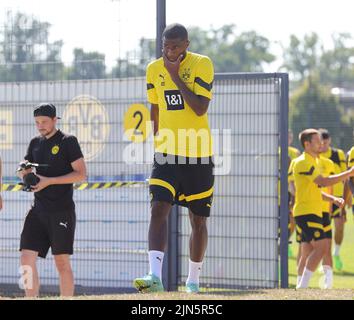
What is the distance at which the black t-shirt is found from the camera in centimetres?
1123

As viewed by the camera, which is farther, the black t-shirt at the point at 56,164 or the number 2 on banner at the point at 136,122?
the number 2 on banner at the point at 136,122

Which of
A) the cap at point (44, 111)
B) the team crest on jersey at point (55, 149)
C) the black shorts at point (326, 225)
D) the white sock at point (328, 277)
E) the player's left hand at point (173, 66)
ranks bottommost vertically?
the white sock at point (328, 277)

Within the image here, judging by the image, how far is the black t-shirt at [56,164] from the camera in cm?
1123

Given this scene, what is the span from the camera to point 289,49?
117 meters

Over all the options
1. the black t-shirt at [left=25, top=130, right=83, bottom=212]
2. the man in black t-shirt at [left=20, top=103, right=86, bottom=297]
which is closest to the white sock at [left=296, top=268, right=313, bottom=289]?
the man in black t-shirt at [left=20, top=103, right=86, bottom=297]

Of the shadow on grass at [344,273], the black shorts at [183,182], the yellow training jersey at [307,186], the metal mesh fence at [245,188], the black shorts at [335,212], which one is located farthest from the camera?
the black shorts at [335,212]

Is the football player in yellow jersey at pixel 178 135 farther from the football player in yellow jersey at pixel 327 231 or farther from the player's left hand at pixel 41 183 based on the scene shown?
the football player in yellow jersey at pixel 327 231

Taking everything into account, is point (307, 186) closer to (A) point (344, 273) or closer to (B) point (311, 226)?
(B) point (311, 226)

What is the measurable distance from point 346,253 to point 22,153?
33.3ft

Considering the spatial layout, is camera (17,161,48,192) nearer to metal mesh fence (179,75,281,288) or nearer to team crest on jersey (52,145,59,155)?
team crest on jersey (52,145,59,155)

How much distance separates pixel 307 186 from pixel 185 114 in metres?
4.48

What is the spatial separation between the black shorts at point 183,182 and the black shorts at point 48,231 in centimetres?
188

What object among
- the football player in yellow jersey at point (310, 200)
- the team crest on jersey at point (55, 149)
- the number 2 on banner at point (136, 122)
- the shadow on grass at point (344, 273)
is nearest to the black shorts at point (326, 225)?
the football player in yellow jersey at point (310, 200)

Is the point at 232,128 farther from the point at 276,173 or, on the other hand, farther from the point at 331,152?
the point at 331,152
